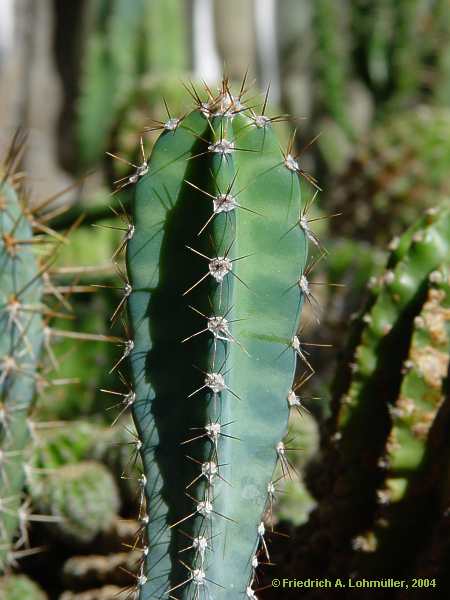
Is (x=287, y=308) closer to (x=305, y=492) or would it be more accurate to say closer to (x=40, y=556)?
(x=305, y=492)

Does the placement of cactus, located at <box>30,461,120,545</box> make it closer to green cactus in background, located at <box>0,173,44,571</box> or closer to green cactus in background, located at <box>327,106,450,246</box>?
green cactus in background, located at <box>0,173,44,571</box>

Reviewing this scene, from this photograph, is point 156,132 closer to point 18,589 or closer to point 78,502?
point 78,502

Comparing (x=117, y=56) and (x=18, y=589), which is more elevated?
(x=117, y=56)

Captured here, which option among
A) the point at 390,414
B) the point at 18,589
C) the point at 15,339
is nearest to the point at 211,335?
the point at 390,414

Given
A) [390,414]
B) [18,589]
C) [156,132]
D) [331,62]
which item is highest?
[331,62]

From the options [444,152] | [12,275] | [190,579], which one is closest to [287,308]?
[190,579]

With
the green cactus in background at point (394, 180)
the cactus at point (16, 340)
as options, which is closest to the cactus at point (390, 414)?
the cactus at point (16, 340)

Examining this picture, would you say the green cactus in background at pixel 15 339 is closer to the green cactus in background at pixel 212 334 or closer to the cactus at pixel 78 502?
the cactus at pixel 78 502
